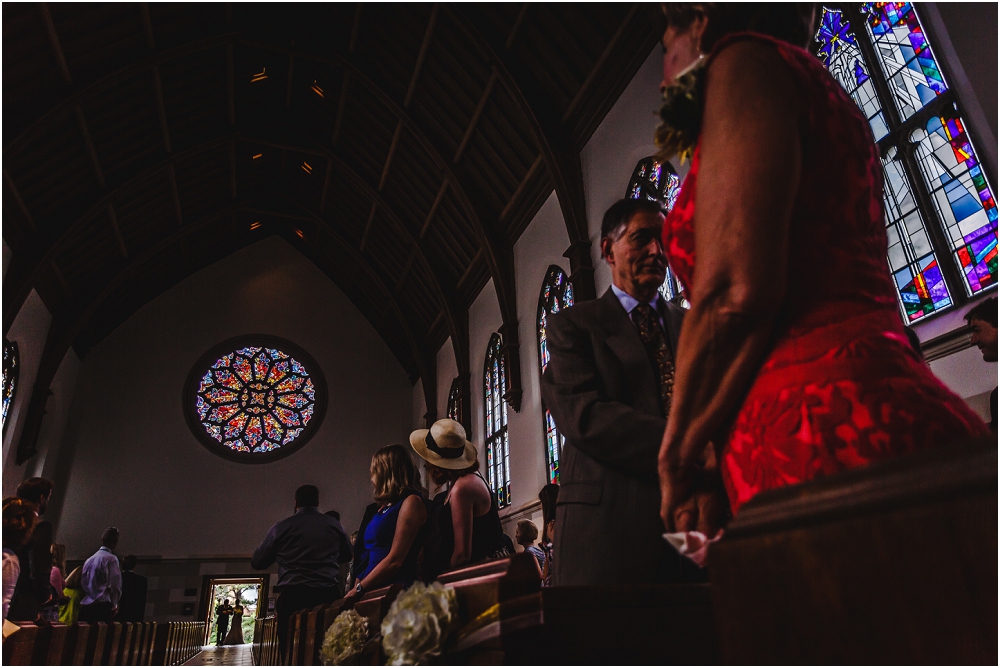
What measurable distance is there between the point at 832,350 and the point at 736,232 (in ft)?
0.50

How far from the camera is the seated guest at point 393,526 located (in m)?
2.58

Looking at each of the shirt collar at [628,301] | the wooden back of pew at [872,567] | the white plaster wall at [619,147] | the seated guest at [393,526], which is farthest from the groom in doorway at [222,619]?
the wooden back of pew at [872,567]

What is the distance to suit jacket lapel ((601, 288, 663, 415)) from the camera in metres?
1.42

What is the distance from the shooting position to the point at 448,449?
2.94 metres

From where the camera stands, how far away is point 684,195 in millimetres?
829

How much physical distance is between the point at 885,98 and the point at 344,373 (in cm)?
1258

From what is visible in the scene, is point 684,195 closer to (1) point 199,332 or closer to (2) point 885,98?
(2) point 885,98

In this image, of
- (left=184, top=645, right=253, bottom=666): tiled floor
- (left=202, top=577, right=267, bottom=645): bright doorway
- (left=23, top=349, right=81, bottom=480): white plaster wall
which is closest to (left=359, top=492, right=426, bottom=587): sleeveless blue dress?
(left=184, top=645, right=253, bottom=666): tiled floor

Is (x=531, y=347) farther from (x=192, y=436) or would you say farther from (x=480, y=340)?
(x=192, y=436)

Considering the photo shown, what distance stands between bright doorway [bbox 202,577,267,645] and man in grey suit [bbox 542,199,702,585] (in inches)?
525

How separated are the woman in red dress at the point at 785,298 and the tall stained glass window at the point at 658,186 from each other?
586cm

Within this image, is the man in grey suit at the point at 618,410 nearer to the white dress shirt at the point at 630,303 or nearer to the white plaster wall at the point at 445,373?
the white dress shirt at the point at 630,303

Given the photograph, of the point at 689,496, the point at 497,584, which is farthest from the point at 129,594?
the point at 689,496

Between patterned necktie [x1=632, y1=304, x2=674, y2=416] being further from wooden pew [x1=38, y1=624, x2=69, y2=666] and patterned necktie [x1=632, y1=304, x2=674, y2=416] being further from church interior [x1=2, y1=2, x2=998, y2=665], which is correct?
wooden pew [x1=38, y1=624, x2=69, y2=666]
